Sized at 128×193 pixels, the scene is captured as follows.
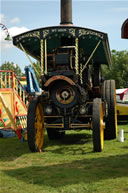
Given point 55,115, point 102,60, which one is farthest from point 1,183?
point 102,60

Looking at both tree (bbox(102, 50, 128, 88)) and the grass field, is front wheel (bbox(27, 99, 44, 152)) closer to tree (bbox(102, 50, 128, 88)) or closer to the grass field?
the grass field

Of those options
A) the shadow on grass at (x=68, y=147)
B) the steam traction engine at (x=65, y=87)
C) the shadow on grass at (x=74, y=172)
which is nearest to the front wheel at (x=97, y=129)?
the steam traction engine at (x=65, y=87)

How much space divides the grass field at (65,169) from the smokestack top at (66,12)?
352cm

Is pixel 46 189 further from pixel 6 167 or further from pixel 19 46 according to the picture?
pixel 19 46

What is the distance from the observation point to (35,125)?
726cm

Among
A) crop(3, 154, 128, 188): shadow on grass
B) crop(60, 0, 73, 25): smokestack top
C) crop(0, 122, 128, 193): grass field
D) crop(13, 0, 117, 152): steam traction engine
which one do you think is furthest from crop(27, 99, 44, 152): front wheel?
crop(60, 0, 73, 25): smokestack top

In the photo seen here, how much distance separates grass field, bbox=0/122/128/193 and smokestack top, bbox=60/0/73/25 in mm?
3517

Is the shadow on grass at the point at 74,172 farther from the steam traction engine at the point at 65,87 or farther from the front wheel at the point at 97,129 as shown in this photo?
the steam traction engine at the point at 65,87

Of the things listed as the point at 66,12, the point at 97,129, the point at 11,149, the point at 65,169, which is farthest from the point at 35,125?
the point at 66,12

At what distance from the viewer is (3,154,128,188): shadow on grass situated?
4699mm

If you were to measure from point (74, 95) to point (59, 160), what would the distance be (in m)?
1.77

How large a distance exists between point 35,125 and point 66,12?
3.55m

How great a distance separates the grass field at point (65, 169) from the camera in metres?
4.36

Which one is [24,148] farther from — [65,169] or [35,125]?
[65,169]
